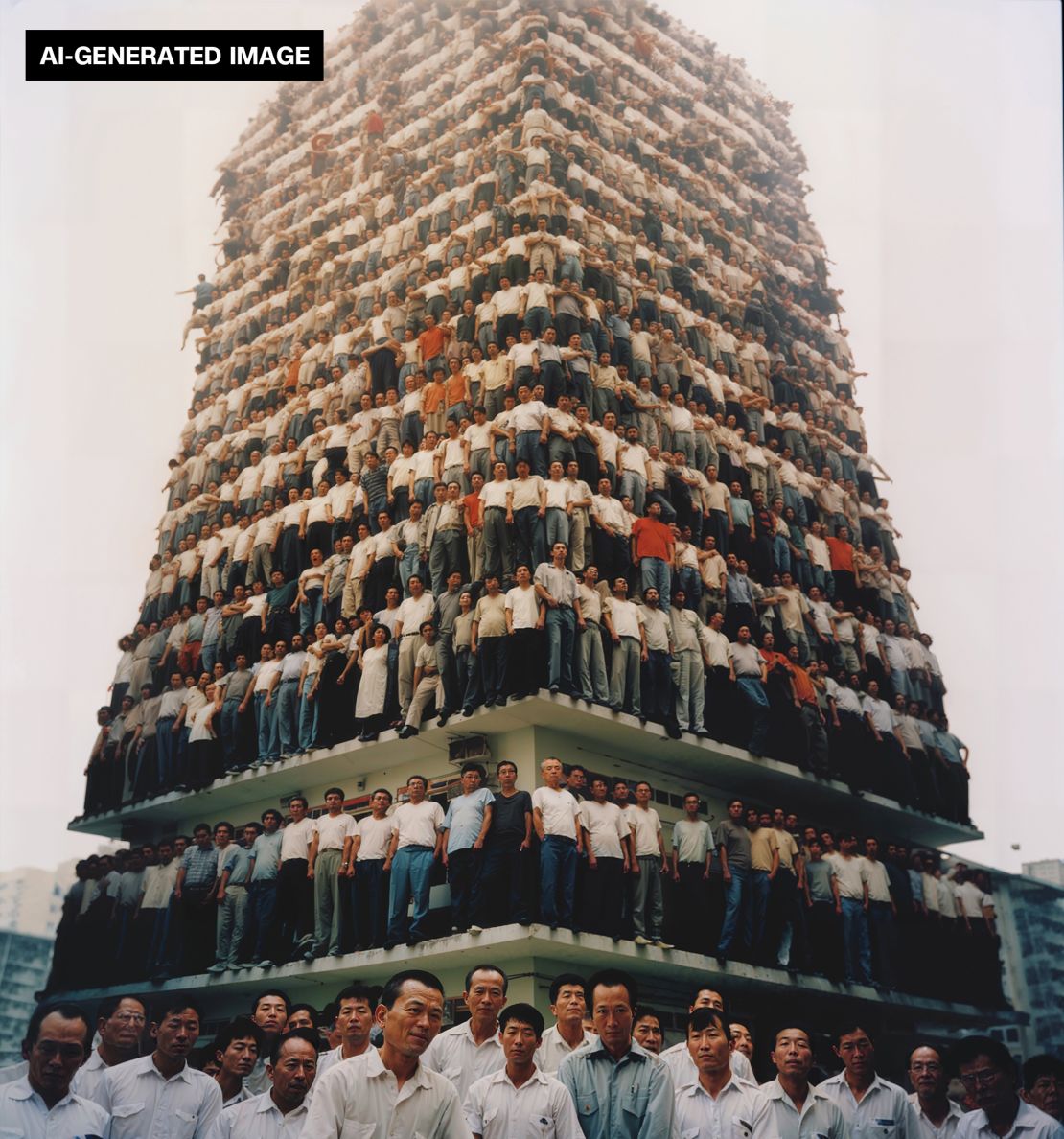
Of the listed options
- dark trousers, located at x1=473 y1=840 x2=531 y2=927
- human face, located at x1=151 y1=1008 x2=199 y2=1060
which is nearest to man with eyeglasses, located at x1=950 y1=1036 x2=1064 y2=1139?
human face, located at x1=151 y1=1008 x2=199 y2=1060

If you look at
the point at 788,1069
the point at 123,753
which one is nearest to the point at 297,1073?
the point at 788,1069

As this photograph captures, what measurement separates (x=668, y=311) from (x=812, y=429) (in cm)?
300

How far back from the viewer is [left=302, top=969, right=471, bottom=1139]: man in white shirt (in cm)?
423

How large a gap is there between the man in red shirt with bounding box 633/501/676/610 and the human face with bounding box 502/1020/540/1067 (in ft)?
29.1

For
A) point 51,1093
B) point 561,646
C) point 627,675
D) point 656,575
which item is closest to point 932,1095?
point 51,1093

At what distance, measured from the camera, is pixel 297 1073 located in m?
5.48

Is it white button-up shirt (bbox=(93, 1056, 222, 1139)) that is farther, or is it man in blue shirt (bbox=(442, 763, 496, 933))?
man in blue shirt (bbox=(442, 763, 496, 933))

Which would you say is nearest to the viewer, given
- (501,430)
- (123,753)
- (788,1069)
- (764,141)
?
(788,1069)

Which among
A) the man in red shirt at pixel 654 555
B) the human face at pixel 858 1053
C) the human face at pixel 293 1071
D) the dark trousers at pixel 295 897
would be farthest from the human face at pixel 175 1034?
the man in red shirt at pixel 654 555

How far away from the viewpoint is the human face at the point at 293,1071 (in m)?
5.48

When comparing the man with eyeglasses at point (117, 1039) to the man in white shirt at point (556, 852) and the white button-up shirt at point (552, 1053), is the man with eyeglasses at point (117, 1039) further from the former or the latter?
the man in white shirt at point (556, 852)

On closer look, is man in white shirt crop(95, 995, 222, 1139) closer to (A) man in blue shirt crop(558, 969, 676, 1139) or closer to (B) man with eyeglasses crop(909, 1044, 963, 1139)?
(A) man in blue shirt crop(558, 969, 676, 1139)

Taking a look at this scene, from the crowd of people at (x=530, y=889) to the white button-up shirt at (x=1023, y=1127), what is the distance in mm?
5591

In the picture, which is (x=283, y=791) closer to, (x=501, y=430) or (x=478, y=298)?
(x=501, y=430)
